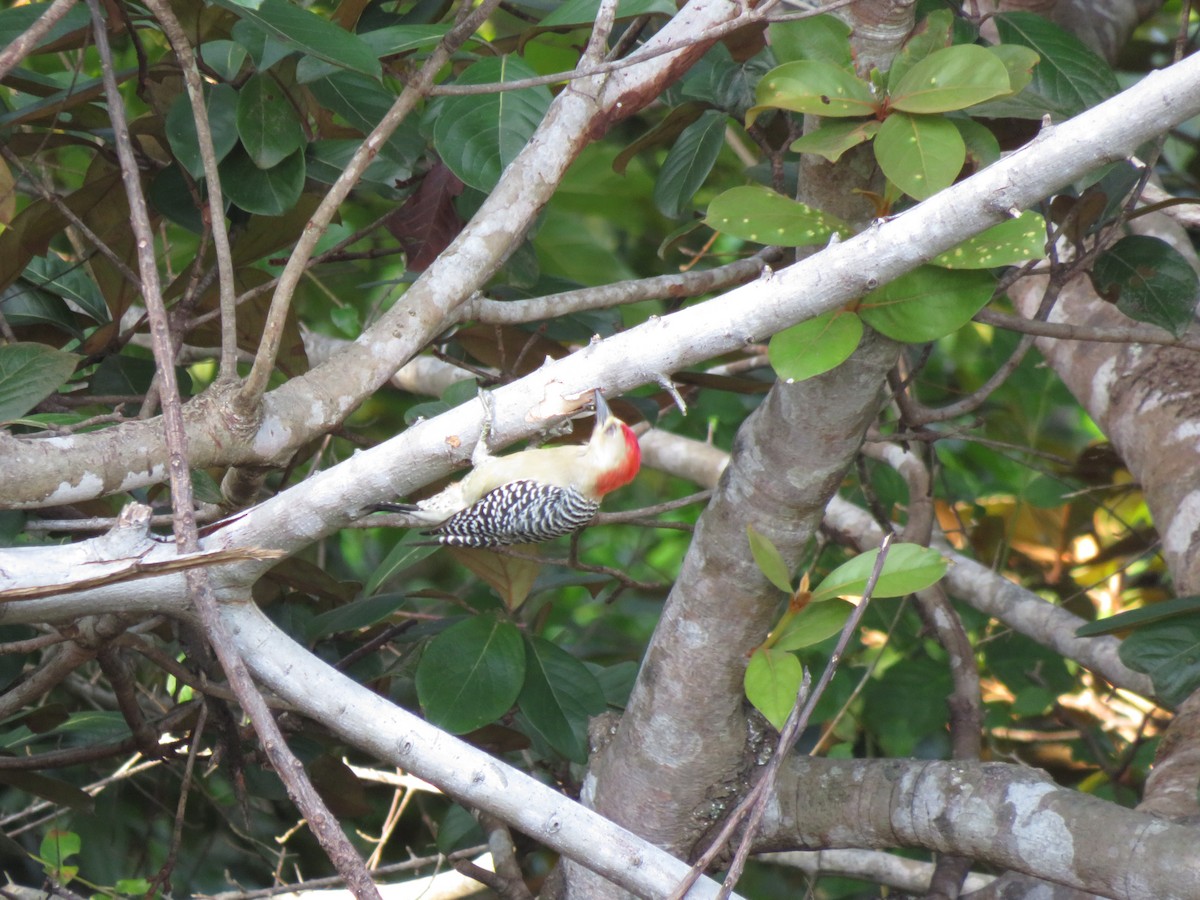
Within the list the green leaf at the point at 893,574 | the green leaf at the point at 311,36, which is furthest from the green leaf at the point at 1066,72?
the green leaf at the point at 311,36

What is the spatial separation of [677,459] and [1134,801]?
5.74 ft

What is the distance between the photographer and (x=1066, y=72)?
225 cm

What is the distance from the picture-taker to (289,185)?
7.34 ft

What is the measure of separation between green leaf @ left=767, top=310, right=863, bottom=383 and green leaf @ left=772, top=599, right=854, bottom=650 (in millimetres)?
458

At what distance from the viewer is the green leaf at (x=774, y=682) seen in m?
1.83

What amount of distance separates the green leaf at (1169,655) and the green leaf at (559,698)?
1.10 metres

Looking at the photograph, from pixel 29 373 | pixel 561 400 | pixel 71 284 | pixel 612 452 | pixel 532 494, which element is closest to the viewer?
pixel 561 400

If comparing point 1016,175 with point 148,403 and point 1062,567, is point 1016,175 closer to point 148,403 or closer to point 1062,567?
point 148,403

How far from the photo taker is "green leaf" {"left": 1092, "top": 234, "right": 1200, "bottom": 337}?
2.22 metres

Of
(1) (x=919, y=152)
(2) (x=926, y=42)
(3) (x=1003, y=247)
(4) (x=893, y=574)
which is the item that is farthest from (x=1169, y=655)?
(2) (x=926, y=42)

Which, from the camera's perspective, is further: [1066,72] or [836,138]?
[1066,72]

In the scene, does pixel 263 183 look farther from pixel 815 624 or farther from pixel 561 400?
pixel 815 624

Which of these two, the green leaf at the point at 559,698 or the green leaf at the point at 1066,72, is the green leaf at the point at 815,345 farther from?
the green leaf at the point at 559,698

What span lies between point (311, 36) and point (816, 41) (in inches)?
32.4
